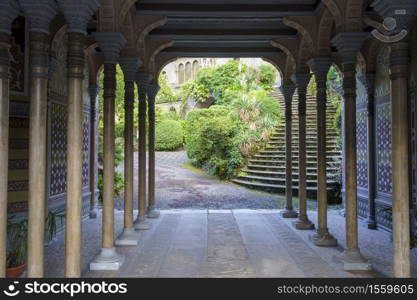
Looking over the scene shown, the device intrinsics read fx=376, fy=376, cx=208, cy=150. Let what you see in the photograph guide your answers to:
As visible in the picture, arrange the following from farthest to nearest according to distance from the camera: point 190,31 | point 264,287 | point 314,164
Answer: point 314,164
point 190,31
point 264,287

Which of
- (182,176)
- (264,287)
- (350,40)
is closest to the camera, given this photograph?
(264,287)

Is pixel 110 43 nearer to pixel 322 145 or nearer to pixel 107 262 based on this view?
pixel 107 262

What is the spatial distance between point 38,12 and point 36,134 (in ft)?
4.81

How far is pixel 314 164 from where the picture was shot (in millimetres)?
16562

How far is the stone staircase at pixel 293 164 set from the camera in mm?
15641

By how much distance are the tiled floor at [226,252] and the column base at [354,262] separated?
0.40 ft

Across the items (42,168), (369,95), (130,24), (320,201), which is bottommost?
(320,201)

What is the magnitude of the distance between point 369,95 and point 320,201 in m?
3.43

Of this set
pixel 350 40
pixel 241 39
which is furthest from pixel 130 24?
pixel 350 40

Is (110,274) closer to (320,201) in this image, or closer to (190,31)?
(320,201)

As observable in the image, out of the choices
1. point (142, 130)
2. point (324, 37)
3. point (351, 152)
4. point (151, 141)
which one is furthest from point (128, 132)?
point (324, 37)

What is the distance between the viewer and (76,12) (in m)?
4.75

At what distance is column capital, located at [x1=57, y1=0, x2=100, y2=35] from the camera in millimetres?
4699

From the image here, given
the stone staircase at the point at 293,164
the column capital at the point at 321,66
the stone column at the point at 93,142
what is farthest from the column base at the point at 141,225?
the stone staircase at the point at 293,164
